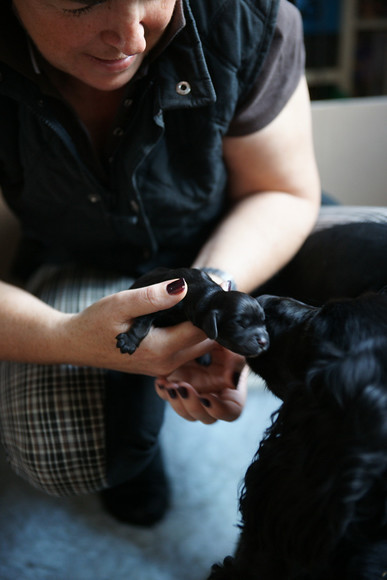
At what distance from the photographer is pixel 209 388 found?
1.24 metres

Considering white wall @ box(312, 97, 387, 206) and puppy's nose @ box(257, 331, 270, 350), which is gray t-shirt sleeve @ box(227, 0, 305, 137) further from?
white wall @ box(312, 97, 387, 206)

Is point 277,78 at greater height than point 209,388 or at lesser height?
greater

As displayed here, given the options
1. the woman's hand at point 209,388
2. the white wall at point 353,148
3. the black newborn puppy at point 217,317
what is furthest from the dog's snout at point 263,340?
the white wall at point 353,148

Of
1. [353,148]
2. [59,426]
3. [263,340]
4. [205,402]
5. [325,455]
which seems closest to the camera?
[325,455]

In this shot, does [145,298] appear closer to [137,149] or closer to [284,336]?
[284,336]

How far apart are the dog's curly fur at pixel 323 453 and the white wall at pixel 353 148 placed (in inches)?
50.5

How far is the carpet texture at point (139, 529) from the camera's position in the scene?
142 centimetres

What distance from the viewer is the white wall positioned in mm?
2037

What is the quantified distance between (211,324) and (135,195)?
0.42 meters

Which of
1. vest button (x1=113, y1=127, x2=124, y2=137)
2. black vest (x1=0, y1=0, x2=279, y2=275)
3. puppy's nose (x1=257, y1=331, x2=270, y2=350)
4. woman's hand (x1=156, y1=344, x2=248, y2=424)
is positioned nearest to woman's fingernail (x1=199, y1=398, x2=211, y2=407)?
woman's hand (x1=156, y1=344, x2=248, y2=424)

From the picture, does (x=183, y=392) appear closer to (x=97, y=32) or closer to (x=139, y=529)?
(x=139, y=529)

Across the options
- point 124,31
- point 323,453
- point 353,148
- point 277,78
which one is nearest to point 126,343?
point 323,453

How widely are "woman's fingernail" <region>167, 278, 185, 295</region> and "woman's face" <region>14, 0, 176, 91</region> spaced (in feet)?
1.28

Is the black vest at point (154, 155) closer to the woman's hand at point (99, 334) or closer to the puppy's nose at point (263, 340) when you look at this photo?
the woman's hand at point (99, 334)
